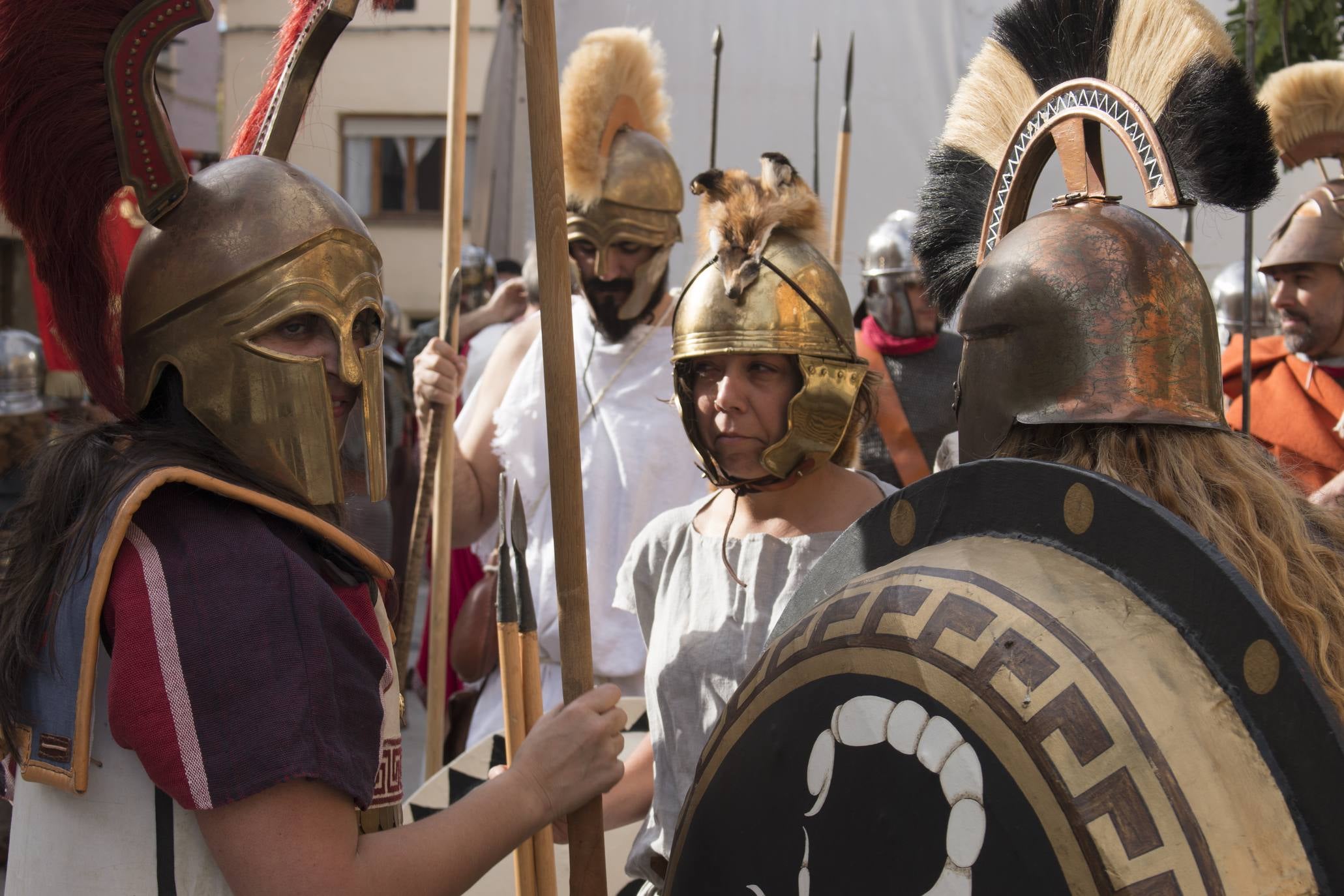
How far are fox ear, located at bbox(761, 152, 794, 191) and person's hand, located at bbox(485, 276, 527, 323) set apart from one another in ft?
13.1

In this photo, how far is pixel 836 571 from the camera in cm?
162

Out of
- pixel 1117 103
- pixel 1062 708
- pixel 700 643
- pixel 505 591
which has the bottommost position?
pixel 700 643

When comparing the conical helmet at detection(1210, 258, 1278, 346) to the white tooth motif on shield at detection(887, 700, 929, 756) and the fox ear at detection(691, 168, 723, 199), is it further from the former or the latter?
the white tooth motif on shield at detection(887, 700, 929, 756)

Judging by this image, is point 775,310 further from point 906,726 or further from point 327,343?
point 906,726

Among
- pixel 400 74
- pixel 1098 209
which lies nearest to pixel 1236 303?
pixel 1098 209

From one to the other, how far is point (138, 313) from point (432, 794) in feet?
5.84

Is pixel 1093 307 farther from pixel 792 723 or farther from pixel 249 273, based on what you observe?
pixel 249 273

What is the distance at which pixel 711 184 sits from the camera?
2.83 metres

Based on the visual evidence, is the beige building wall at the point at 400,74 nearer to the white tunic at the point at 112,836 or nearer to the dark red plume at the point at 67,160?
the dark red plume at the point at 67,160

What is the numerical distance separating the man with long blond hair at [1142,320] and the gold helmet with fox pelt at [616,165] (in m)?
2.20

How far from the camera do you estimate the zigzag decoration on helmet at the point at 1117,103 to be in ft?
5.36

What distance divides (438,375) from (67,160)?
6.37ft

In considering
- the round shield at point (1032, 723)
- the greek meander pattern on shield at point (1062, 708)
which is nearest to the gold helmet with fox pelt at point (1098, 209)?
the round shield at point (1032, 723)

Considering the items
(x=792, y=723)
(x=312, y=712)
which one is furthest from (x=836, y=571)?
(x=312, y=712)
